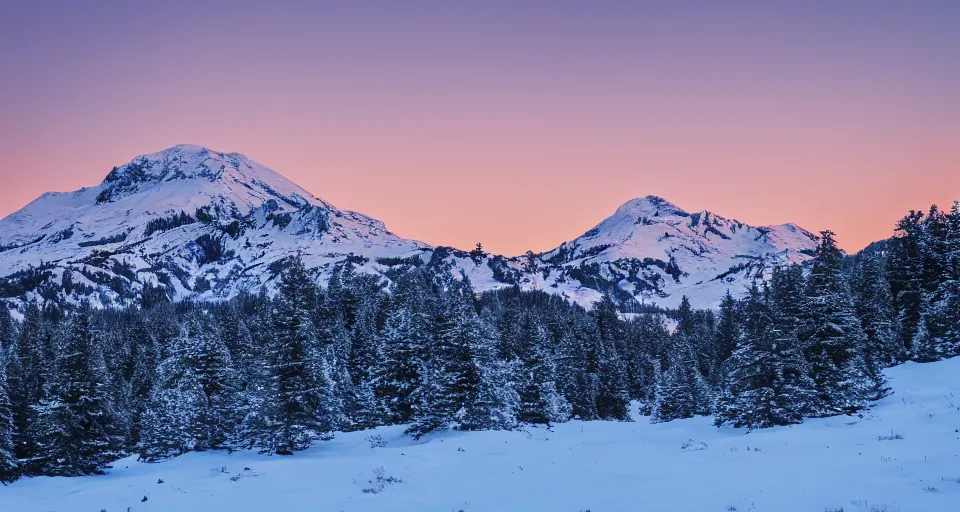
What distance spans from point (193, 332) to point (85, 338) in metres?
7.76

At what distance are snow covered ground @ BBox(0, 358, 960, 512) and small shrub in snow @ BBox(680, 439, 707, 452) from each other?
0.37 feet

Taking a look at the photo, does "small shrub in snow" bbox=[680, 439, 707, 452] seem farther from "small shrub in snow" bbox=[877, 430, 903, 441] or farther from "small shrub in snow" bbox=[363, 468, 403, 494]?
"small shrub in snow" bbox=[363, 468, 403, 494]

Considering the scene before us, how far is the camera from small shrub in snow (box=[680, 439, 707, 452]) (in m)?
24.7

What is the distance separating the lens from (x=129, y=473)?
27.6 metres

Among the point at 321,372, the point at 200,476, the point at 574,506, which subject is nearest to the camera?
the point at 574,506

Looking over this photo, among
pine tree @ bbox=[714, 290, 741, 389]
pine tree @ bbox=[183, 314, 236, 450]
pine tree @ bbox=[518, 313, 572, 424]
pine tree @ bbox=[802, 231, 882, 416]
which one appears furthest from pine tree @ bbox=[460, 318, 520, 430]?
pine tree @ bbox=[714, 290, 741, 389]

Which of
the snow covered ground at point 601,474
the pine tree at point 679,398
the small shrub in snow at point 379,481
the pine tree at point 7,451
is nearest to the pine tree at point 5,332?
the pine tree at point 7,451

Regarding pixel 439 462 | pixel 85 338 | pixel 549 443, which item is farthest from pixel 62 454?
pixel 549 443

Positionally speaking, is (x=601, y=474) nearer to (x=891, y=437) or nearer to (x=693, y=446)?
(x=693, y=446)

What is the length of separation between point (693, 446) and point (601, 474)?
755 centimetres

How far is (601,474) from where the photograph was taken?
20.3 meters

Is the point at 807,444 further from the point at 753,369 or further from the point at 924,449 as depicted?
the point at 753,369

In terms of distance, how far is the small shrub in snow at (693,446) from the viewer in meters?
24.7

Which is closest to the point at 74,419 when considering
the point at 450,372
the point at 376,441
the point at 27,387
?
the point at 27,387
